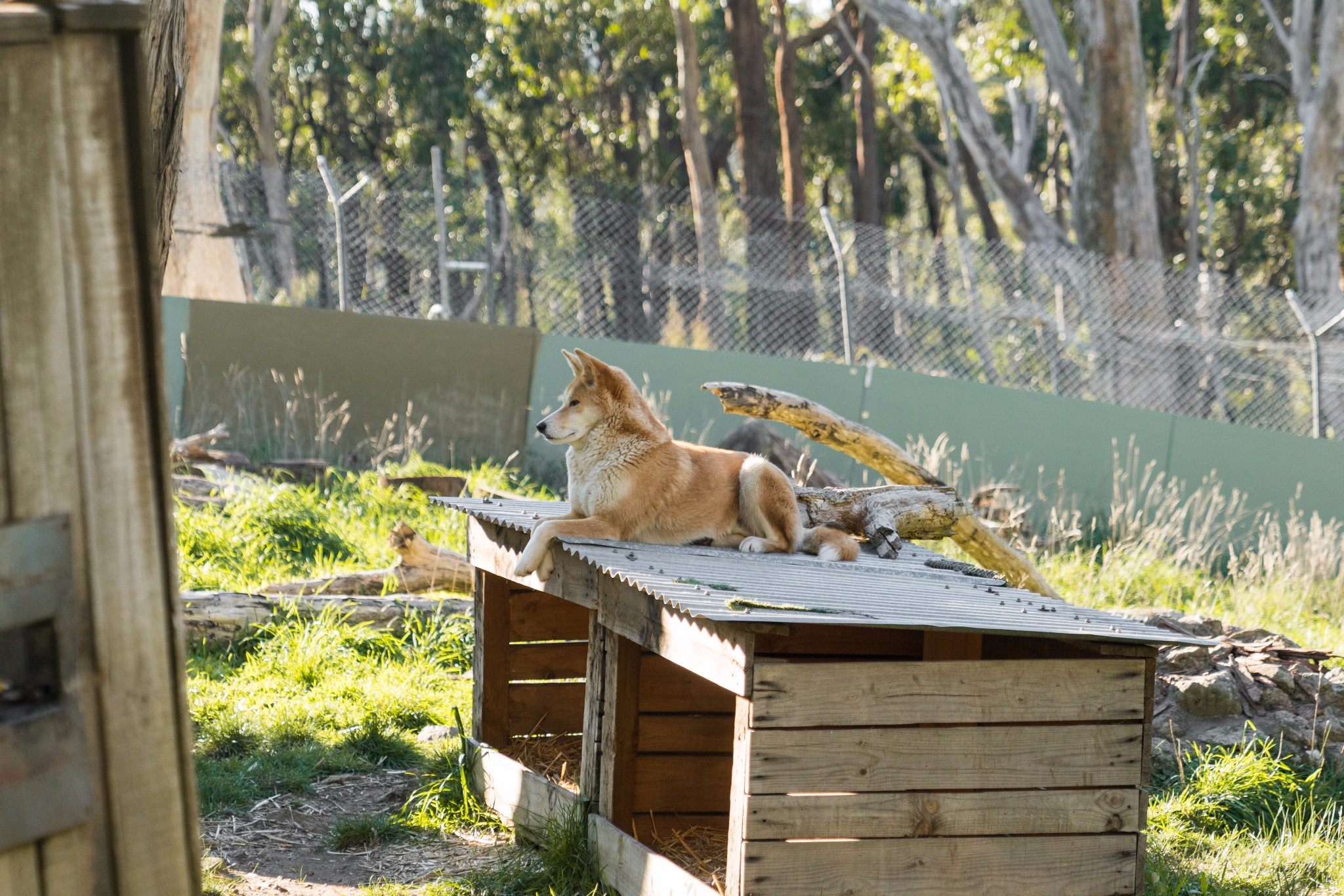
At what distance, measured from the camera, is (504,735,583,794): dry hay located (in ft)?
15.9

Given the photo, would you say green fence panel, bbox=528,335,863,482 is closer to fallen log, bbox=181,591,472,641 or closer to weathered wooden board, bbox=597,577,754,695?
fallen log, bbox=181,591,472,641

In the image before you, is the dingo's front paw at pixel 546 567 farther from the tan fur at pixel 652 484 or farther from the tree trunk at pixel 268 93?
the tree trunk at pixel 268 93

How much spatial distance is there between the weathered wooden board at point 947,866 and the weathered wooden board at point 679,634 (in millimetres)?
473

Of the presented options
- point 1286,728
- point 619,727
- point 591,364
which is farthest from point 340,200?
point 1286,728

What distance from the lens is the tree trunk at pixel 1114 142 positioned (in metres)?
13.6

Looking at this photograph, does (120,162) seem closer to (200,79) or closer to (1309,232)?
(200,79)

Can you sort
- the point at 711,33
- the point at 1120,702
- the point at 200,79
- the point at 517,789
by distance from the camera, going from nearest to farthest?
the point at 1120,702, the point at 517,789, the point at 200,79, the point at 711,33

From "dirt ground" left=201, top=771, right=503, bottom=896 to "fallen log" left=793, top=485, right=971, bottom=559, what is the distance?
2.00m

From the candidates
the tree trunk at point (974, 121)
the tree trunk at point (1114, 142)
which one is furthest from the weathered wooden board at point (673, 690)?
the tree trunk at point (974, 121)

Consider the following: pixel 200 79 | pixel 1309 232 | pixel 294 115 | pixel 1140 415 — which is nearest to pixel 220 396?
pixel 200 79

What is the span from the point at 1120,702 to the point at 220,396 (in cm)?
975

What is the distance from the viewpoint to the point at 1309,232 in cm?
1719

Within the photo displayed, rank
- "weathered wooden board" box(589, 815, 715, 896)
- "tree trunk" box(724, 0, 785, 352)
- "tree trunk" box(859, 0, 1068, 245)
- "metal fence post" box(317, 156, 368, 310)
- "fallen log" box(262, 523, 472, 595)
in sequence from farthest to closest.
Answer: "tree trunk" box(724, 0, 785, 352) < "tree trunk" box(859, 0, 1068, 245) < "metal fence post" box(317, 156, 368, 310) < "fallen log" box(262, 523, 472, 595) < "weathered wooden board" box(589, 815, 715, 896)

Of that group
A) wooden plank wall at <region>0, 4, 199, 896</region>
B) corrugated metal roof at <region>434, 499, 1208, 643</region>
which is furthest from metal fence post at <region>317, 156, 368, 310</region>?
wooden plank wall at <region>0, 4, 199, 896</region>
